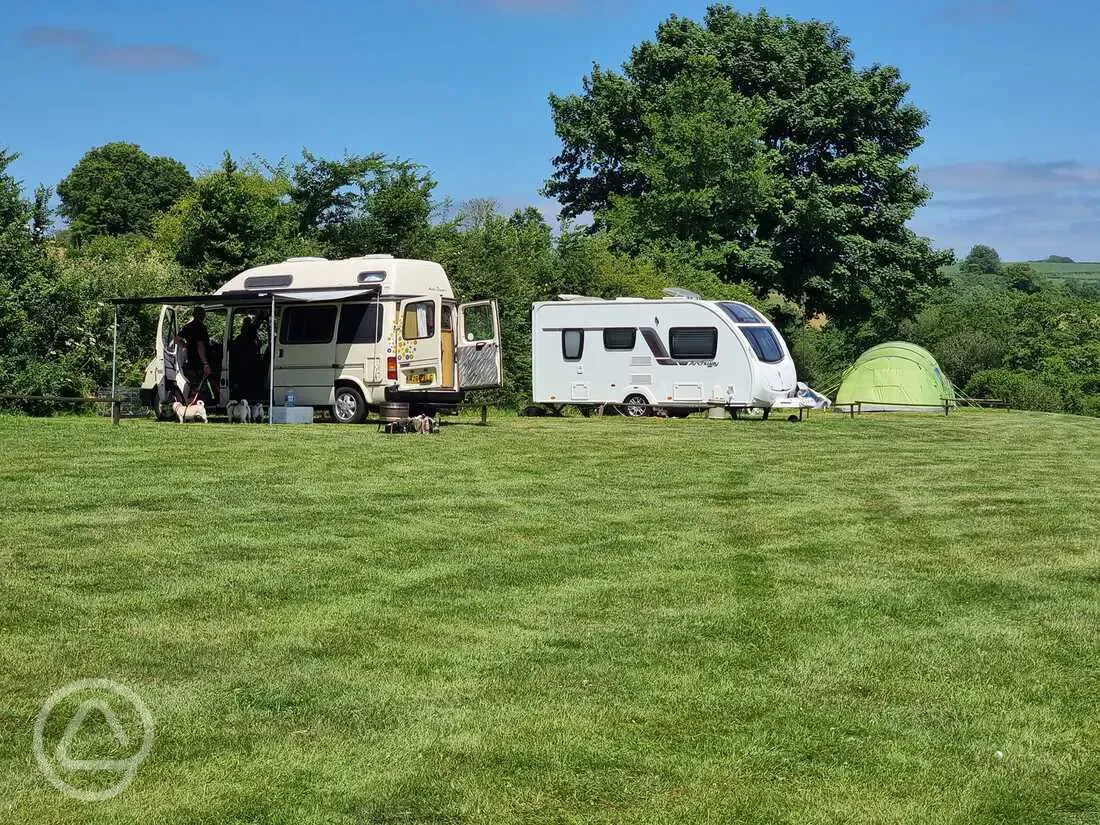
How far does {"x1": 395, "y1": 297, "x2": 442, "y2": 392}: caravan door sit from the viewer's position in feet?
71.6

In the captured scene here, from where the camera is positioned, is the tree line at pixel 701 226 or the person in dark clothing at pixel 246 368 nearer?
the person in dark clothing at pixel 246 368

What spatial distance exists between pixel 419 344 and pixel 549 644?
1553 centimetres

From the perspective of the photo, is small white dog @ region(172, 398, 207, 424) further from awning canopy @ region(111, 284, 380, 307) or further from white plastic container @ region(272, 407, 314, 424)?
awning canopy @ region(111, 284, 380, 307)

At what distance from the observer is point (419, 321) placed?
22.1 metres

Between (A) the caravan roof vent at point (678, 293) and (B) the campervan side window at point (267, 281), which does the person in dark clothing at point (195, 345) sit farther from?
(A) the caravan roof vent at point (678, 293)

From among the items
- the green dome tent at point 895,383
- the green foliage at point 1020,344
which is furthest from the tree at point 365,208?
the green foliage at point 1020,344

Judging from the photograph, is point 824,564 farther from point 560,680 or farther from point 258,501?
point 258,501

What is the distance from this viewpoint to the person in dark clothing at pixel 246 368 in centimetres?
2256

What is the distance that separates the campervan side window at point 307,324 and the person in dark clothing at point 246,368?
495mm

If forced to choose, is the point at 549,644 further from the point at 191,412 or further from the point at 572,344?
the point at 572,344


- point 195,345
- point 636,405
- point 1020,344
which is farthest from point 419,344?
point 1020,344

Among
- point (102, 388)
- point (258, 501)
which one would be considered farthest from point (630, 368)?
point (258, 501)

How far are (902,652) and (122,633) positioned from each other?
3.84m

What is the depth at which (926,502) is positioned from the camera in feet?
42.8
